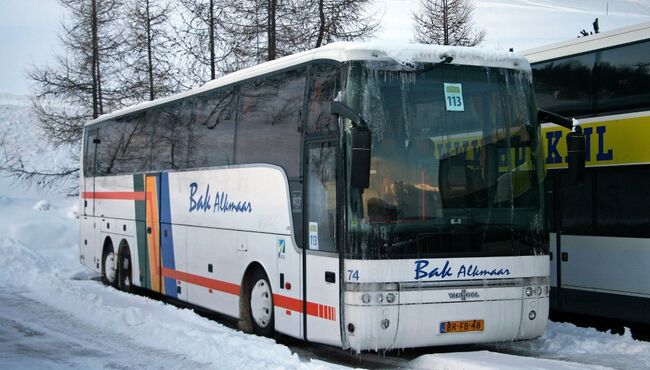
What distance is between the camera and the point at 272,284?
1088 centimetres

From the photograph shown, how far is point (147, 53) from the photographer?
28062 millimetres

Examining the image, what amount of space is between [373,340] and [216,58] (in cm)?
1746

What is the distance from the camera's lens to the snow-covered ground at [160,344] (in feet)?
29.9

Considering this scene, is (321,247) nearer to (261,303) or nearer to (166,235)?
(261,303)

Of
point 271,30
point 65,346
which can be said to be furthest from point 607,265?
point 271,30

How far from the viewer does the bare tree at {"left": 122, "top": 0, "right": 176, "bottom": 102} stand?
27375 millimetres

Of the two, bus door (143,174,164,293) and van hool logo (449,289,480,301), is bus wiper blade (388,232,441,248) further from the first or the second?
bus door (143,174,164,293)

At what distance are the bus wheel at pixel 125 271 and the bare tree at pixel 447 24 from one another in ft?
51.1

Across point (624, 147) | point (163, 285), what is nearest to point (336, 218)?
point (624, 147)

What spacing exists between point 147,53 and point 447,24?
1038cm

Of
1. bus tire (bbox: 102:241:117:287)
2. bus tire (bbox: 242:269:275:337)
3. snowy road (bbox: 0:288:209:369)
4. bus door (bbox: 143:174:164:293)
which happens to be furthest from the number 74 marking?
bus tire (bbox: 102:241:117:287)

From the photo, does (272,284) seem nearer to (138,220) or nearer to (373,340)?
(373,340)

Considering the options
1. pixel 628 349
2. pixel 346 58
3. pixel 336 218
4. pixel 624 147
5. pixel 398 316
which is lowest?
pixel 628 349

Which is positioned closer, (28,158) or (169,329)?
(169,329)
